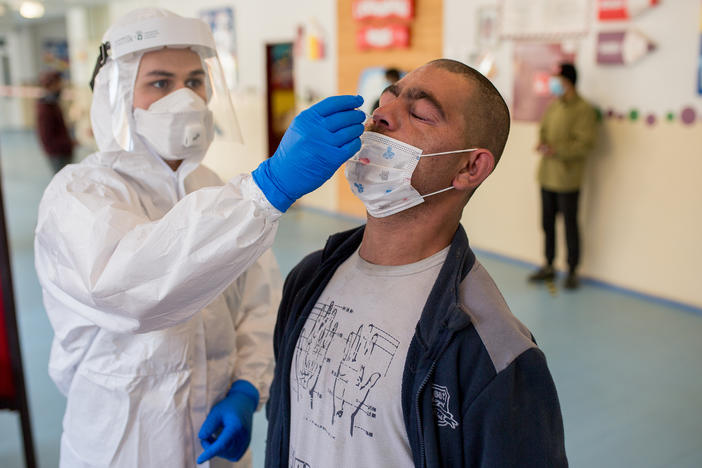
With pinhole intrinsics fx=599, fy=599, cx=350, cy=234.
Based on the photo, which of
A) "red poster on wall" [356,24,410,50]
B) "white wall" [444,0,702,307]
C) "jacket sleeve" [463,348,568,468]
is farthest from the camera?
"red poster on wall" [356,24,410,50]

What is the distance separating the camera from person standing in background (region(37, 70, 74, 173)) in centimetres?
593

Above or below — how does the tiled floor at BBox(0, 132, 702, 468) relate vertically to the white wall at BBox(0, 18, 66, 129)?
below

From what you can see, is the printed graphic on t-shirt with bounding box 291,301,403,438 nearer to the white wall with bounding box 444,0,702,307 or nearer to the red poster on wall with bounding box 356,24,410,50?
the white wall with bounding box 444,0,702,307

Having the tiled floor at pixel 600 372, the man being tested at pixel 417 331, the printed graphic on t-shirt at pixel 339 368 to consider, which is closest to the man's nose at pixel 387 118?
the man being tested at pixel 417 331

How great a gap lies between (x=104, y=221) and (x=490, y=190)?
4805 millimetres

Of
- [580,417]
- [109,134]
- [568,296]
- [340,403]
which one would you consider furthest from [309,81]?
[340,403]

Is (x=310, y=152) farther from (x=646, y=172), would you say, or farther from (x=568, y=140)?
(x=646, y=172)

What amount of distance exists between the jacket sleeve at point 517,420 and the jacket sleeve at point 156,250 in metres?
0.48

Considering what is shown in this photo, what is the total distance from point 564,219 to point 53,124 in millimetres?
5075

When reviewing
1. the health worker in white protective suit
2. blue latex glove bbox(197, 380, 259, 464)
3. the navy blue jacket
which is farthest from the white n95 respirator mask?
the navy blue jacket

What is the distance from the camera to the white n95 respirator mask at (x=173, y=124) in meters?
1.46

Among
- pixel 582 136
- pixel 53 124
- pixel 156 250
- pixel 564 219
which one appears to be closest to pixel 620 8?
pixel 582 136

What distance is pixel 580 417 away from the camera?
2926 millimetres

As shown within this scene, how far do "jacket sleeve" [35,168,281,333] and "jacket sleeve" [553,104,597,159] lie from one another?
3881 mm
